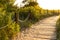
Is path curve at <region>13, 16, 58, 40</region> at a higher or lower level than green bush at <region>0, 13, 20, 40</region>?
lower

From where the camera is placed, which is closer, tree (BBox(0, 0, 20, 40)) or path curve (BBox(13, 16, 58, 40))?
tree (BBox(0, 0, 20, 40))

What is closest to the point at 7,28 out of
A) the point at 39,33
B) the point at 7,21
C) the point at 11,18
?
the point at 7,21

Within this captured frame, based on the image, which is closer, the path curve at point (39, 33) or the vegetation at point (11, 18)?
the vegetation at point (11, 18)

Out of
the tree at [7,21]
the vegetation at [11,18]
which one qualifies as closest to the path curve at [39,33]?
the vegetation at [11,18]

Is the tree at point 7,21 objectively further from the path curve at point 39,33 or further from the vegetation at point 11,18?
the path curve at point 39,33

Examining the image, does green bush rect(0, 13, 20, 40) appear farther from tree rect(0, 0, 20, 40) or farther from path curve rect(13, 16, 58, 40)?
path curve rect(13, 16, 58, 40)

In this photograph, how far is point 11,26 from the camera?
814 cm

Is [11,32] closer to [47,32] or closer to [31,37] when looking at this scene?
[31,37]

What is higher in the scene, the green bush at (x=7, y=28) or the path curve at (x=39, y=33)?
the green bush at (x=7, y=28)

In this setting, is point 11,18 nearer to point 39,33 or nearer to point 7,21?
point 7,21

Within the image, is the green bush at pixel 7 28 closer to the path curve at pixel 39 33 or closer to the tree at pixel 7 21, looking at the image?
the tree at pixel 7 21

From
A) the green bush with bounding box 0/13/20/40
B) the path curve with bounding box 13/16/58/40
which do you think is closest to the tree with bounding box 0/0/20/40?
the green bush with bounding box 0/13/20/40

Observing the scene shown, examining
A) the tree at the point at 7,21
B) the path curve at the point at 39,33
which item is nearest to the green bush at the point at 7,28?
the tree at the point at 7,21

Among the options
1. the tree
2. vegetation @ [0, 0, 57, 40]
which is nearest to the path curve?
vegetation @ [0, 0, 57, 40]
